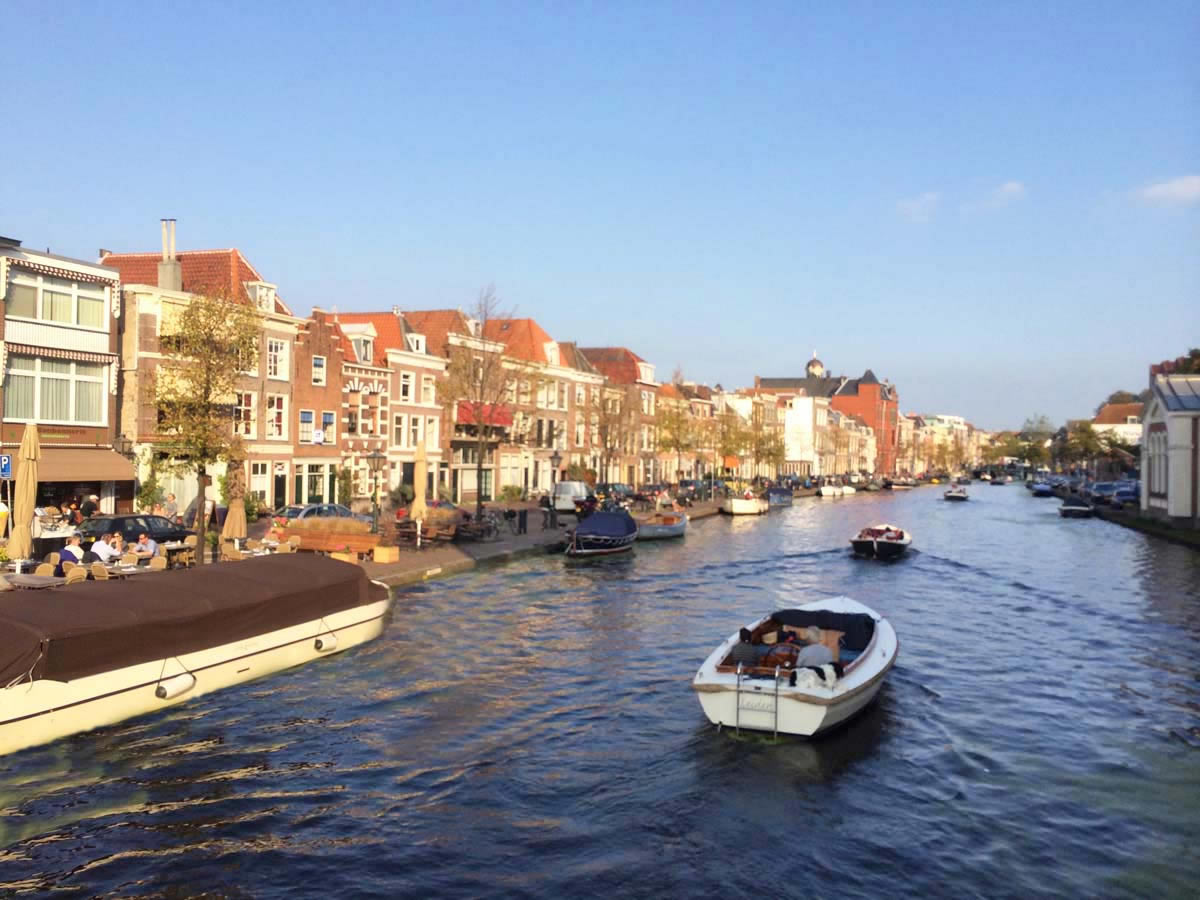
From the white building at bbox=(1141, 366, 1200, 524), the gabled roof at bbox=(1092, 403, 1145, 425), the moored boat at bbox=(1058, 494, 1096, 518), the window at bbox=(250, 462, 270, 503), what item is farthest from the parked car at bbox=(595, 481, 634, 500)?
the gabled roof at bbox=(1092, 403, 1145, 425)

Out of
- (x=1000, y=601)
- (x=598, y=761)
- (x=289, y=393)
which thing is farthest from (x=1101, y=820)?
(x=289, y=393)

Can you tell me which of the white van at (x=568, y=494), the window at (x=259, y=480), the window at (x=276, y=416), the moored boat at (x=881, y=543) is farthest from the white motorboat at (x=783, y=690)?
the white van at (x=568, y=494)

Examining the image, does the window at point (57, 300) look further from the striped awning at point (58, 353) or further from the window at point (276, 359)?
the window at point (276, 359)

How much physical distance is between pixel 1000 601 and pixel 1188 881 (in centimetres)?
2451

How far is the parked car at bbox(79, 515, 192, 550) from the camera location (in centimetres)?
2950

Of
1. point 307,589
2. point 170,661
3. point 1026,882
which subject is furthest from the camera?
point 307,589

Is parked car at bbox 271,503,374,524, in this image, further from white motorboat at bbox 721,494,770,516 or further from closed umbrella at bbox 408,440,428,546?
white motorboat at bbox 721,494,770,516

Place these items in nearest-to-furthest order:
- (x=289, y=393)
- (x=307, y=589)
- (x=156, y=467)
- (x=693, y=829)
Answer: (x=693, y=829)
(x=307, y=589)
(x=156, y=467)
(x=289, y=393)

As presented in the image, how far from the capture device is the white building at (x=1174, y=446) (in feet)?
207

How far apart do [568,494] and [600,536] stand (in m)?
19.7

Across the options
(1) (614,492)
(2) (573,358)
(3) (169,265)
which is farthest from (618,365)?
(3) (169,265)

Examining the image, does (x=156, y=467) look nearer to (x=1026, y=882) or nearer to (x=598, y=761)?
(x=598, y=761)

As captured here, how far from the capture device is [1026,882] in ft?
41.9

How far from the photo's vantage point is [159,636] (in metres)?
18.0
